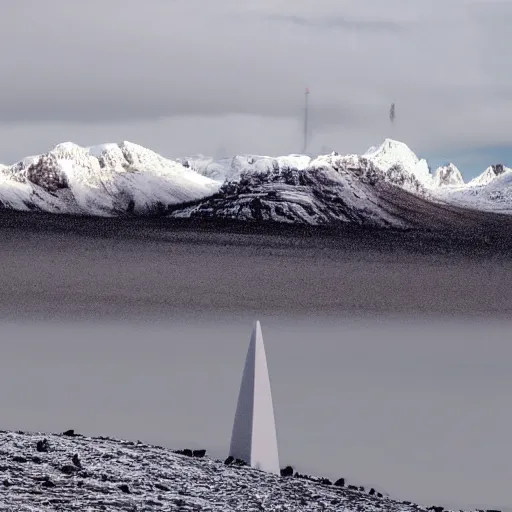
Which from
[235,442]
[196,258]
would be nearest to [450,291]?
[196,258]

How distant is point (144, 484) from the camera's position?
1355cm

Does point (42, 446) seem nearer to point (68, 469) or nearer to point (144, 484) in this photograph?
point (68, 469)

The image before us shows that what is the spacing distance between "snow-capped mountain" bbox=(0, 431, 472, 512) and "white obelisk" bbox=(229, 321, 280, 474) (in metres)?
0.29

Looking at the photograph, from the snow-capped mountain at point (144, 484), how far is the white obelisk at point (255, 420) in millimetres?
291

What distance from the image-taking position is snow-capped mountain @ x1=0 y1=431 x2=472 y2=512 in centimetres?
1268

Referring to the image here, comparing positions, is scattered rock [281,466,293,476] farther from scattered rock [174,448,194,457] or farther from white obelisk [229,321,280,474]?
scattered rock [174,448,194,457]

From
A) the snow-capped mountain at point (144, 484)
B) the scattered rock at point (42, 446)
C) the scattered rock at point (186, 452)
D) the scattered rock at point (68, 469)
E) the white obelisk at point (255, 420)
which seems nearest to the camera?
the snow-capped mountain at point (144, 484)

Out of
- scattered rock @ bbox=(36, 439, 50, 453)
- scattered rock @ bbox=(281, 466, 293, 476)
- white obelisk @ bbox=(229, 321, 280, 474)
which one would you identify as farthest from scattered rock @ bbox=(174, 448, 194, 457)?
scattered rock @ bbox=(36, 439, 50, 453)

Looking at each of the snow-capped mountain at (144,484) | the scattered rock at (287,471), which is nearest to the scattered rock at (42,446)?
the snow-capped mountain at (144,484)

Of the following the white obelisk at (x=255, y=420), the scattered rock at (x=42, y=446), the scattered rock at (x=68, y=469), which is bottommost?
the scattered rock at (x=68, y=469)

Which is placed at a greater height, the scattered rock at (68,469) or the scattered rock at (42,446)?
the scattered rock at (42,446)

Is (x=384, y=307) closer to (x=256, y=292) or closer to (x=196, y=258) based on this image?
(x=256, y=292)

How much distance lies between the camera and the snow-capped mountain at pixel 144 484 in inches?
499

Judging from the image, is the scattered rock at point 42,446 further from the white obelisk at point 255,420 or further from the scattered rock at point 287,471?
the scattered rock at point 287,471
